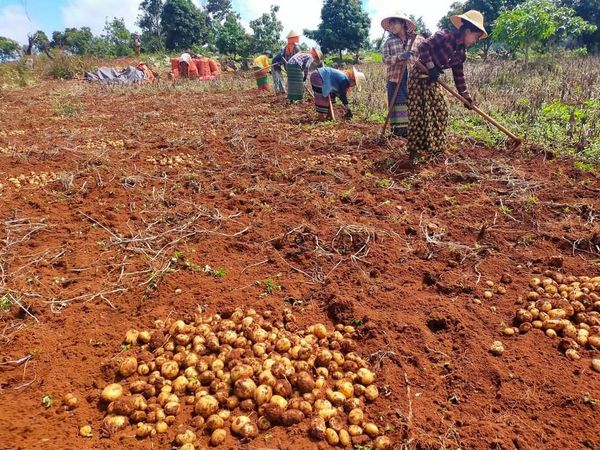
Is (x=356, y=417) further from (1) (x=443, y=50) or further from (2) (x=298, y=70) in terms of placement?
(2) (x=298, y=70)

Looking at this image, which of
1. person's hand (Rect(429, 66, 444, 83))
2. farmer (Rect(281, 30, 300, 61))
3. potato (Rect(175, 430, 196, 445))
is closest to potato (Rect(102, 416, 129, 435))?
potato (Rect(175, 430, 196, 445))

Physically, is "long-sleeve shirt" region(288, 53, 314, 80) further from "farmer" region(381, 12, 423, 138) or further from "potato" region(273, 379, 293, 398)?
"potato" region(273, 379, 293, 398)

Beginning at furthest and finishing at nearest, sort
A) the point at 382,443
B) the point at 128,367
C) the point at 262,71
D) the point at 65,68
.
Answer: the point at 65,68, the point at 262,71, the point at 128,367, the point at 382,443

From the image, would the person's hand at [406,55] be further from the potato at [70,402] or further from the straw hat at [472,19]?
the potato at [70,402]

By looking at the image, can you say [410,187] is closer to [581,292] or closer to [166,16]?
[581,292]

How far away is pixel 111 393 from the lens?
172 centimetres

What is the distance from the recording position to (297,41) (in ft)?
28.0

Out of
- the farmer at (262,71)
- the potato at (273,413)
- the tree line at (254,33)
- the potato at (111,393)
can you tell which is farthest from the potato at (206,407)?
the tree line at (254,33)

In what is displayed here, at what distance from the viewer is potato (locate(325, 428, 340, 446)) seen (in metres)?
1.56

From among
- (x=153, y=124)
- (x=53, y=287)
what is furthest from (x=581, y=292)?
(x=153, y=124)

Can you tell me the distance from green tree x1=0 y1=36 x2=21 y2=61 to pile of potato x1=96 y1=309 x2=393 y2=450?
99.9ft

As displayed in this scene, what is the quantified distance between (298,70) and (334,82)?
214cm

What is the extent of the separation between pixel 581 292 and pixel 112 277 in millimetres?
2824

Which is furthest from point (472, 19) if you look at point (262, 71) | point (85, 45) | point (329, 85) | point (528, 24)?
point (85, 45)
